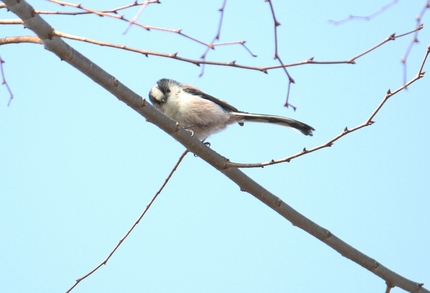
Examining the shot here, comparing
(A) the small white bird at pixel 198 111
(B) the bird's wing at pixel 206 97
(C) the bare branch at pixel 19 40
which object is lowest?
(C) the bare branch at pixel 19 40

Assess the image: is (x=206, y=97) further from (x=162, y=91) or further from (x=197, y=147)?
(x=197, y=147)

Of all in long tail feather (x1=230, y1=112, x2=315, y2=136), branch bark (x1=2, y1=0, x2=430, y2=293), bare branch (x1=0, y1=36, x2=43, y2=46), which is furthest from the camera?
long tail feather (x1=230, y1=112, x2=315, y2=136)

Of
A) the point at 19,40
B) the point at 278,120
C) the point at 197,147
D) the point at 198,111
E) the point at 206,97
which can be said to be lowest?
the point at 19,40

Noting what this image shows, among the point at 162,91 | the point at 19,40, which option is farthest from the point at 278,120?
the point at 19,40

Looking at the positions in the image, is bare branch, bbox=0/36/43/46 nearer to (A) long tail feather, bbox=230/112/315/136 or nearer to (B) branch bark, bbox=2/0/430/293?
(B) branch bark, bbox=2/0/430/293

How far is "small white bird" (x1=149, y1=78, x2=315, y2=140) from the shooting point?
202 inches

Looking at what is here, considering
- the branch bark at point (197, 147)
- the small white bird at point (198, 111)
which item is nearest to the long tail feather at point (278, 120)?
the small white bird at point (198, 111)

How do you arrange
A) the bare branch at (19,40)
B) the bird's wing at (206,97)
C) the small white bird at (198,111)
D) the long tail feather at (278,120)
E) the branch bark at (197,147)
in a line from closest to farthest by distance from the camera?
the branch bark at (197,147) → the bare branch at (19,40) → the long tail feather at (278,120) → the small white bird at (198,111) → the bird's wing at (206,97)

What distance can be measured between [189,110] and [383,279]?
7.37ft

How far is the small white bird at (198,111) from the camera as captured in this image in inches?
202

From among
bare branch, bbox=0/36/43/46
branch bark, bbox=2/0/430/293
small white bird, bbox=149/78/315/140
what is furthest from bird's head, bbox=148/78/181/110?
bare branch, bbox=0/36/43/46

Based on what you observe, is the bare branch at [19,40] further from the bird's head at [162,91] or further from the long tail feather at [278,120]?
the bird's head at [162,91]

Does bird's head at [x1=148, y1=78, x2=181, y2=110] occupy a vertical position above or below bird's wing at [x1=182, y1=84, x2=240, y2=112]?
below

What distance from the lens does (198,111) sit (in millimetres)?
5145
